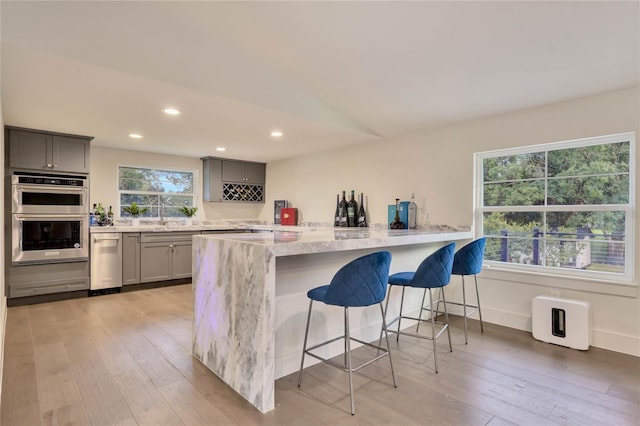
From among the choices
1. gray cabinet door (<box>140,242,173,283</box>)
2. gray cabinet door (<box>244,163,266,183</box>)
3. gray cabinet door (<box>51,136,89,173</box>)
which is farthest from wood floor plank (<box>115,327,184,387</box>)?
gray cabinet door (<box>244,163,266,183</box>)

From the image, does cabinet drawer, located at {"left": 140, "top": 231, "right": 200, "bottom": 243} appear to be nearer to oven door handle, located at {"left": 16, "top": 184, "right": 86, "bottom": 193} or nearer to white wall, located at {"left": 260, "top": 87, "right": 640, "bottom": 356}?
oven door handle, located at {"left": 16, "top": 184, "right": 86, "bottom": 193}

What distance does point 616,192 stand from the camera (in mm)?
2836

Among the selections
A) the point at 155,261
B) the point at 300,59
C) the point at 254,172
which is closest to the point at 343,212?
the point at 254,172

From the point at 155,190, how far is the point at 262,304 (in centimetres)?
448

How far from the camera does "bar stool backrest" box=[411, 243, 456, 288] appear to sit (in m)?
2.45

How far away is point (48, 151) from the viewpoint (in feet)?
13.4

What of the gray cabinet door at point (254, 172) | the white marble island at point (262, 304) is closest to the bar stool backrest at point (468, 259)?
the white marble island at point (262, 304)

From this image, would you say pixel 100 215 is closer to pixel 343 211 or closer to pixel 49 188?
pixel 49 188

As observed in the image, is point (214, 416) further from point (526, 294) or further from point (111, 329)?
point (526, 294)

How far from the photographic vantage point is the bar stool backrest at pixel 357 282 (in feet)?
6.28

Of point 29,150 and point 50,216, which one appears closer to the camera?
point 29,150

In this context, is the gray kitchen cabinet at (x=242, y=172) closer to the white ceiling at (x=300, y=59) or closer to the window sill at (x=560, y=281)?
the white ceiling at (x=300, y=59)

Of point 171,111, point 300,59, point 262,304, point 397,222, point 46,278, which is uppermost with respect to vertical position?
point 300,59

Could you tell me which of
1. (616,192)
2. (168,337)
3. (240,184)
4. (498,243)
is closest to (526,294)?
(498,243)
